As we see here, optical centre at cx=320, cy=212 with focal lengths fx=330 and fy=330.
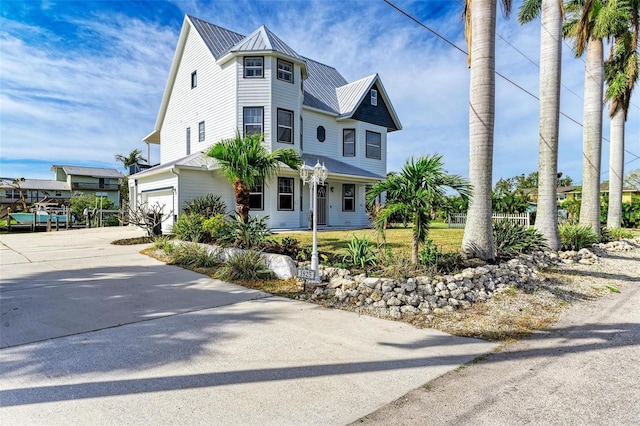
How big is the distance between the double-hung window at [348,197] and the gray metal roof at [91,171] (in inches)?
1933

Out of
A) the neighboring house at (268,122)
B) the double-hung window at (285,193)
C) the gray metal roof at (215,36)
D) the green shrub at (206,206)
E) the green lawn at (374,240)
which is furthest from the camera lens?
the gray metal roof at (215,36)

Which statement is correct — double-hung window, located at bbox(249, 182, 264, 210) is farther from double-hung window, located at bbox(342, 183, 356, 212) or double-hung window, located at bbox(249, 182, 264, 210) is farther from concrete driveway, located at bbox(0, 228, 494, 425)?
concrete driveway, located at bbox(0, 228, 494, 425)

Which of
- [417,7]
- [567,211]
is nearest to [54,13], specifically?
[417,7]

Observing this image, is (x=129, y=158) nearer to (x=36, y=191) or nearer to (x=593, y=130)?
(x=36, y=191)

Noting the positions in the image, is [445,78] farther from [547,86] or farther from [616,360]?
[616,360]

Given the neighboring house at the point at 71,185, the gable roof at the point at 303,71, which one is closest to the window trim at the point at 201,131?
the gable roof at the point at 303,71

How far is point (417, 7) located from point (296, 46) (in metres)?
10.0

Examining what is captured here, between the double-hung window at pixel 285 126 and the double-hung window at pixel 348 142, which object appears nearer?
the double-hung window at pixel 285 126

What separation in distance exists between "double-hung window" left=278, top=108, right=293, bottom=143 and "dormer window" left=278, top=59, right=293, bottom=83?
5.12 feet

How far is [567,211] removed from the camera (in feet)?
78.2

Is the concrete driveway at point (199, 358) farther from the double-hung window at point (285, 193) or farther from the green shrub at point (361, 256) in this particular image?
the double-hung window at point (285, 193)

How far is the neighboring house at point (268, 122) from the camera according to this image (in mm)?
15367

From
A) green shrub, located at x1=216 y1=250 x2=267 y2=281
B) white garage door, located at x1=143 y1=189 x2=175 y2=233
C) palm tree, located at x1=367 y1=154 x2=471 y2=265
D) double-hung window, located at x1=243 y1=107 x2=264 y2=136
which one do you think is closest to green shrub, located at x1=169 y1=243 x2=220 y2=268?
green shrub, located at x1=216 y1=250 x2=267 y2=281

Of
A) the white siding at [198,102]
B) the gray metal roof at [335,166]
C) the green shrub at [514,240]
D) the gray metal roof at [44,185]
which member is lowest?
the green shrub at [514,240]
